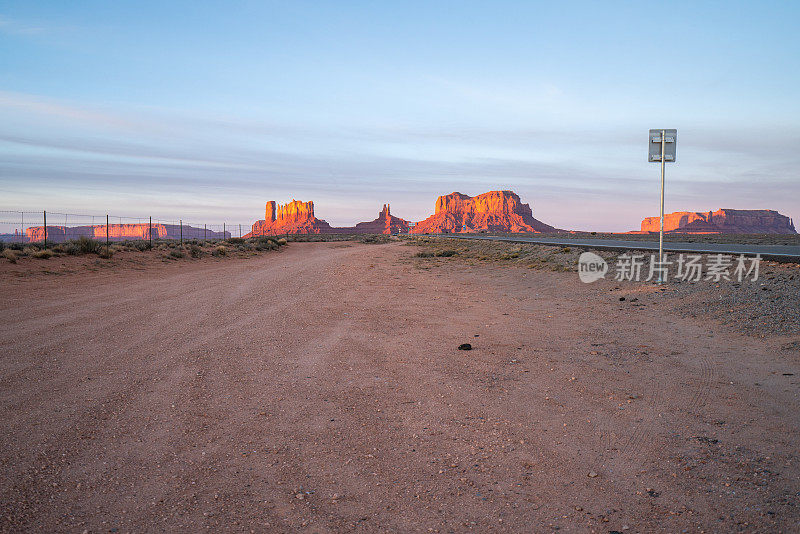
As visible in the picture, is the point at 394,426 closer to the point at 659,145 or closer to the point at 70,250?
the point at 659,145

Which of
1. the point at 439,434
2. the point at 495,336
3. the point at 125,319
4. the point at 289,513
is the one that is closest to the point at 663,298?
the point at 495,336

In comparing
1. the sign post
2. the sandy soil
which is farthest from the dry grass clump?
the sign post

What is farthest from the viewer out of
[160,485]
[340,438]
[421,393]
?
[421,393]

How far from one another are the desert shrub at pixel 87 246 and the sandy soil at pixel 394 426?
16.2 metres

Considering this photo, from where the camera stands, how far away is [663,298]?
11.9 metres

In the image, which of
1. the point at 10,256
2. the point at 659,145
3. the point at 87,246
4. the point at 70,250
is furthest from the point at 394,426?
the point at 87,246

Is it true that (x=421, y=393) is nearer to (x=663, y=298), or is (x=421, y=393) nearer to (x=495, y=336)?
(x=495, y=336)

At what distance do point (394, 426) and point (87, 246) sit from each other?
25089mm

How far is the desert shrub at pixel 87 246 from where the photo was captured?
23.9 meters

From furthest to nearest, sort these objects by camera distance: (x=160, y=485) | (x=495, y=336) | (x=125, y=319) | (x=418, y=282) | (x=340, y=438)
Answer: (x=418, y=282), (x=125, y=319), (x=495, y=336), (x=340, y=438), (x=160, y=485)

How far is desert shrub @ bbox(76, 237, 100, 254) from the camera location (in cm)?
2395

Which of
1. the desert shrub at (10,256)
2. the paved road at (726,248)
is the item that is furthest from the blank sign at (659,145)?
the desert shrub at (10,256)

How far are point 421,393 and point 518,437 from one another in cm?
146

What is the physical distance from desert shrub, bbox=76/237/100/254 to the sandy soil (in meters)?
16.2
